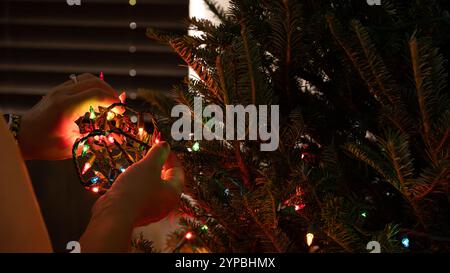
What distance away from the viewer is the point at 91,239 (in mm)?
622

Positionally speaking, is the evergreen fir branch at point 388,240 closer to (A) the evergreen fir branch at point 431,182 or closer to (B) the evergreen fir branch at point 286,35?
(A) the evergreen fir branch at point 431,182

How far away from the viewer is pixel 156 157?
0.69 meters

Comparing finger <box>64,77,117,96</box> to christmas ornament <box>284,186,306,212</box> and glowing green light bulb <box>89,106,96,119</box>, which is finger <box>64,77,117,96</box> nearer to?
glowing green light bulb <box>89,106,96,119</box>

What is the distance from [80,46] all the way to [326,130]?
1039 mm

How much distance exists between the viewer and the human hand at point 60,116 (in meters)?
0.74

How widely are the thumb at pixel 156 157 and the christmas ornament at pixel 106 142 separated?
0.04m

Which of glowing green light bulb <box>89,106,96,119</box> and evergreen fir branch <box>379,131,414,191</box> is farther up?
glowing green light bulb <box>89,106,96,119</box>

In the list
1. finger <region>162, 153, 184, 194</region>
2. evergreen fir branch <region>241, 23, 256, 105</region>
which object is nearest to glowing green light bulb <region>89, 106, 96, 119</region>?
finger <region>162, 153, 184, 194</region>

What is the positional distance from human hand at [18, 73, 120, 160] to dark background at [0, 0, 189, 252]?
3.30 ft

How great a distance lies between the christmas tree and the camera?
0.82 metres

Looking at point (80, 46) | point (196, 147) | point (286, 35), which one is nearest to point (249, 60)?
point (286, 35)

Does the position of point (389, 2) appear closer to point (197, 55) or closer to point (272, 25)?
point (272, 25)

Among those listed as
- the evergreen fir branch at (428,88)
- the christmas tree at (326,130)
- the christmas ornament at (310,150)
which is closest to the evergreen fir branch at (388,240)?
the christmas tree at (326,130)
